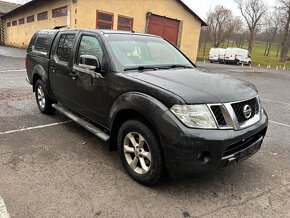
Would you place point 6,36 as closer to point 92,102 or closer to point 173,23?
point 173,23

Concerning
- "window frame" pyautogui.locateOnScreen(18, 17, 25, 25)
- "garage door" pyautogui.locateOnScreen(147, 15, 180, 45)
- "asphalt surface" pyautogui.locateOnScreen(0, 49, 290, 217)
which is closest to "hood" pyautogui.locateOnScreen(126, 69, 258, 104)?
"asphalt surface" pyautogui.locateOnScreen(0, 49, 290, 217)

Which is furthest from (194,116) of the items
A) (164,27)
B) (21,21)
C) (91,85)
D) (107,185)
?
(21,21)

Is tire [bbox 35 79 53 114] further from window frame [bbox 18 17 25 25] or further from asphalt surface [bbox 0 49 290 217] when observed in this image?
window frame [bbox 18 17 25 25]

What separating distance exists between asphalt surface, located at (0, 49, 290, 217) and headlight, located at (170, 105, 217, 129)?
3.02ft

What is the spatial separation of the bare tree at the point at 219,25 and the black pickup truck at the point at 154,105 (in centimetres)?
6036

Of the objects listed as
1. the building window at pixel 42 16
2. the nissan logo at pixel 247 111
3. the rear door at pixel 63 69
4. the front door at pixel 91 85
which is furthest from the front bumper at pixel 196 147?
the building window at pixel 42 16

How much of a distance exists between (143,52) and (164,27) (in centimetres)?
1844

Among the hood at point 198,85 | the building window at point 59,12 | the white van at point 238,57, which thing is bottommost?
the white van at point 238,57

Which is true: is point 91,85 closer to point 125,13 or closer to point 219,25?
point 125,13

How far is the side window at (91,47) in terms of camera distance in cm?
434

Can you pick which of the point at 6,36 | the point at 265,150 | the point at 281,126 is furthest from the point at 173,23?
the point at 6,36

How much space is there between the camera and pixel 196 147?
3.05 m

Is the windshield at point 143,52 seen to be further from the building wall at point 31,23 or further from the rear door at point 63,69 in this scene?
the building wall at point 31,23

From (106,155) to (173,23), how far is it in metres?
19.8
